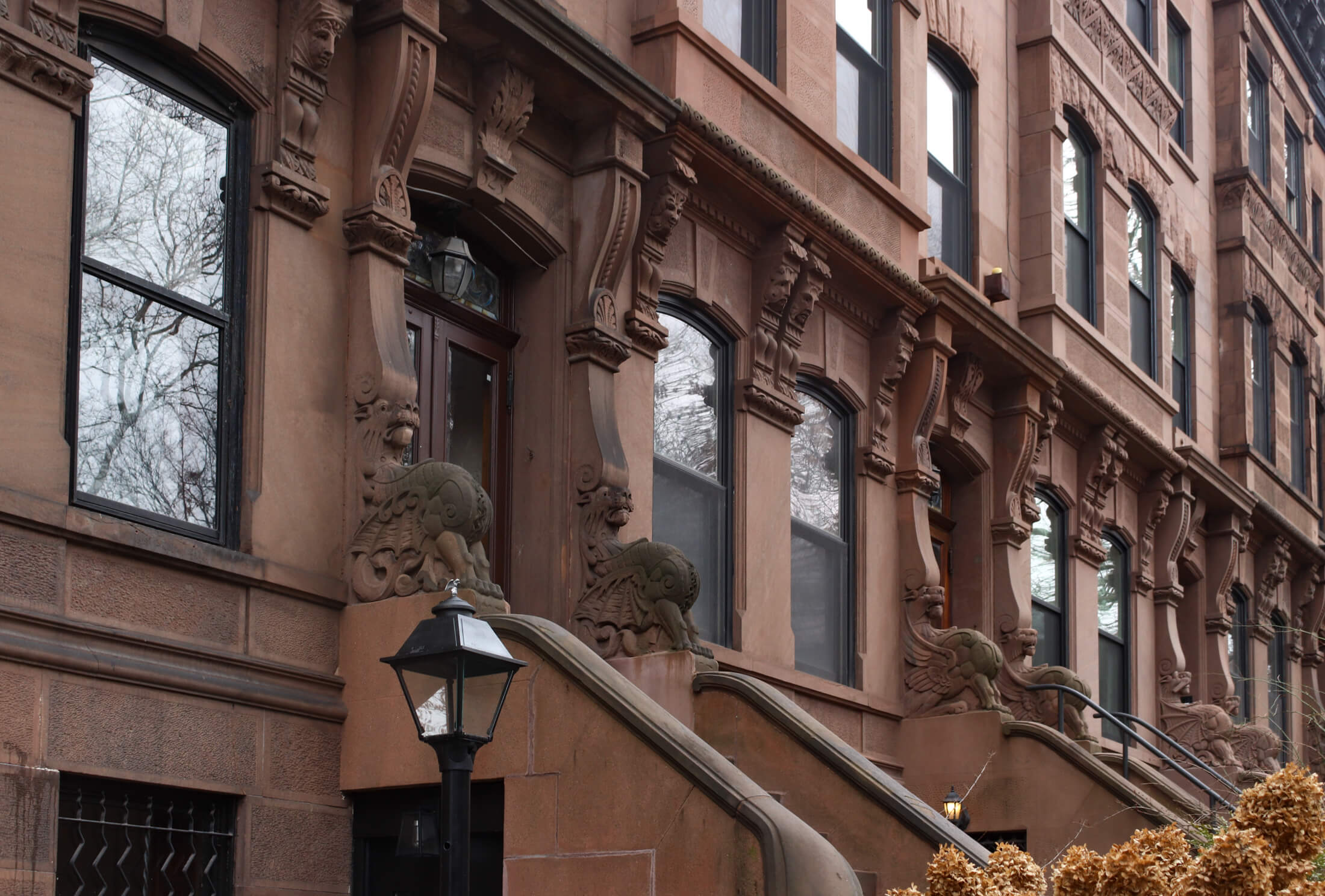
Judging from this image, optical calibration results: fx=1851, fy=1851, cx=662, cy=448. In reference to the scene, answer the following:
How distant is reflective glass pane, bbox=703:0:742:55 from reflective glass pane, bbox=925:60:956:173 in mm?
3552

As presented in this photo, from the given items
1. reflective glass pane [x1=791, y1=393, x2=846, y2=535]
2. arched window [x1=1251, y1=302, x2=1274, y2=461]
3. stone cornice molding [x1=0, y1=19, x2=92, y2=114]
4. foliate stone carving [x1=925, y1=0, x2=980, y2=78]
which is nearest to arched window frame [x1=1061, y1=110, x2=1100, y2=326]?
foliate stone carving [x1=925, y1=0, x2=980, y2=78]

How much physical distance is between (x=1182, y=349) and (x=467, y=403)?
1520cm

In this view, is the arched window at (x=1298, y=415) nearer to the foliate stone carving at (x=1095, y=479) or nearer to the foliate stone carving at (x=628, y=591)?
the foliate stone carving at (x=1095, y=479)

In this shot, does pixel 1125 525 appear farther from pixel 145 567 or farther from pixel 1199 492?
pixel 145 567

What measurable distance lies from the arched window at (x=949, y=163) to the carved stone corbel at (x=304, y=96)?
898 cm

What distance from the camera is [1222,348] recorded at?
89.0 ft

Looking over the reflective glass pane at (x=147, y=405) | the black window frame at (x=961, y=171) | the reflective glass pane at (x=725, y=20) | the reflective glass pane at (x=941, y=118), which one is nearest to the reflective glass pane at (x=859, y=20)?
the reflective glass pane at (x=941, y=118)

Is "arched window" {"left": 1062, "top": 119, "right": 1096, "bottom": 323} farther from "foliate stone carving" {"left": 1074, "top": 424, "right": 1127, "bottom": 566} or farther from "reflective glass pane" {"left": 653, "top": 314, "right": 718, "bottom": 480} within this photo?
"reflective glass pane" {"left": 653, "top": 314, "right": 718, "bottom": 480}

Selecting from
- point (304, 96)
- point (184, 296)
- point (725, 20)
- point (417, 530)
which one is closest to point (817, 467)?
point (725, 20)

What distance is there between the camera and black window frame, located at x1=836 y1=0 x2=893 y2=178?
17.4 meters

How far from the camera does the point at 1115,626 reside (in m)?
22.5

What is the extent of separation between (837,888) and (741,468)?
21.4ft

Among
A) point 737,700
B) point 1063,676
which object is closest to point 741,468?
point 737,700

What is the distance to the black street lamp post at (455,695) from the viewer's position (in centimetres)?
769
